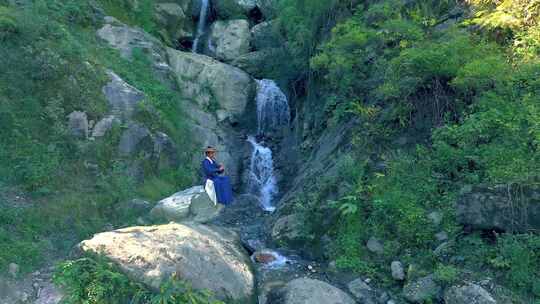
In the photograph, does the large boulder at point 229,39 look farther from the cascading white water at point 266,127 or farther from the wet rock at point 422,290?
the wet rock at point 422,290

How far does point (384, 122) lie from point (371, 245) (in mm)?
3050

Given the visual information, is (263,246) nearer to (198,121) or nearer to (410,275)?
(410,275)

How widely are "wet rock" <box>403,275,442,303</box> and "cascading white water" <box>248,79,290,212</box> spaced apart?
8.05 meters

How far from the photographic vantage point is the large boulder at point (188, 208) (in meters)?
10.6

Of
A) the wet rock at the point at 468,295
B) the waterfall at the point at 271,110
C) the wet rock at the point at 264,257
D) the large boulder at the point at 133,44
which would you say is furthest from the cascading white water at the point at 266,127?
the wet rock at the point at 468,295

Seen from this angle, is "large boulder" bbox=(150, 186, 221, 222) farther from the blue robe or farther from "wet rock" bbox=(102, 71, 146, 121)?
"wet rock" bbox=(102, 71, 146, 121)

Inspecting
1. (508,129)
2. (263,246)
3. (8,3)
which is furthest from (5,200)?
(508,129)

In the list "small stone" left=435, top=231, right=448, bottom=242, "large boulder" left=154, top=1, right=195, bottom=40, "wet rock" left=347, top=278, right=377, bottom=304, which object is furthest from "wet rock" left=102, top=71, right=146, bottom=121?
"small stone" left=435, top=231, right=448, bottom=242

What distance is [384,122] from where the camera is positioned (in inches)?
408

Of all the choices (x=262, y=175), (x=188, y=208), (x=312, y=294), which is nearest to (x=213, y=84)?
(x=262, y=175)

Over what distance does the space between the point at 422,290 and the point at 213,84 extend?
13006mm

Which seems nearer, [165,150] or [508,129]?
[508,129]

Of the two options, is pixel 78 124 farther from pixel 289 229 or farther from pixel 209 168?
pixel 289 229

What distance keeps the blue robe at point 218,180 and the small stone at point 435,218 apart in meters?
4.73
